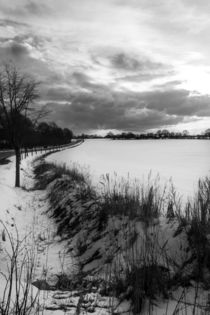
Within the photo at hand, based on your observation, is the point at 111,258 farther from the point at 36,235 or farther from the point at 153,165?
the point at 153,165

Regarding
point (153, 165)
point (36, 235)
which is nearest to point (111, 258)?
point (36, 235)

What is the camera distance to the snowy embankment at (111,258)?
13.8ft

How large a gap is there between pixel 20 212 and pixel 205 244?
7930 millimetres

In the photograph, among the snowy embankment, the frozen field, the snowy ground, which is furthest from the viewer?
the frozen field

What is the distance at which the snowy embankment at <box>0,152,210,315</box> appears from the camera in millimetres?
4207

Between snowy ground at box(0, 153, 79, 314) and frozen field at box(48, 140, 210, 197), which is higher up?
frozen field at box(48, 140, 210, 197)

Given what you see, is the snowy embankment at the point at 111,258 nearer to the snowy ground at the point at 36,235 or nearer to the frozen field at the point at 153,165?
the snowy ground at the point at 36,235

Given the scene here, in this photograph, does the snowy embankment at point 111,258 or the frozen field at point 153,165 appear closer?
the snowy embankment at point 111,258

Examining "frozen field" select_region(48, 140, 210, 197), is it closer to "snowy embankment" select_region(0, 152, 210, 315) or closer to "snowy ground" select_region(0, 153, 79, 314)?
"snowy embankment" select_region(0, 152, 210, 315)

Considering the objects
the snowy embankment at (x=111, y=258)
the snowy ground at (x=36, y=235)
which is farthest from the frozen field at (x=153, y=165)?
the snowy ground at (x=36, y=235)

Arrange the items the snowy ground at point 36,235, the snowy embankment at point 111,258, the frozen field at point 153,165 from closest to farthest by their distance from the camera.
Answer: the snowy embankment at point 111,258 → the snowy ground at point 36,235 → the frozen field at point 153,165

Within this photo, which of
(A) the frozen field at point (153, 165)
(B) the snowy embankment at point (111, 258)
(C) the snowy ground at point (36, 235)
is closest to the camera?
(B) the snowy embankment at point (111, 258)

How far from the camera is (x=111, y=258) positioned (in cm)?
587

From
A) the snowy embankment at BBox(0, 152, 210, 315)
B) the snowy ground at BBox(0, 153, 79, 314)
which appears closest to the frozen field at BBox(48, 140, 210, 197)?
the snowy embankment at BBox(0, 152, 210, 315)
